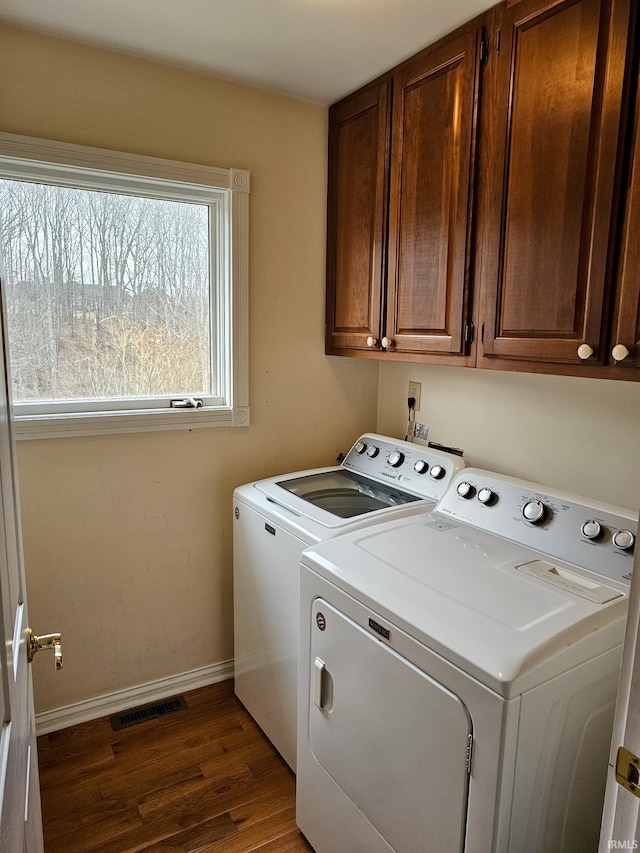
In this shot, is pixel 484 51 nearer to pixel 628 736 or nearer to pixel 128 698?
pixel 628 736

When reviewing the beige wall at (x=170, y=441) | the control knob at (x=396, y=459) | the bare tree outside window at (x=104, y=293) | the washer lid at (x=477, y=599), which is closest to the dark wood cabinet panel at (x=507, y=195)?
the beige wall at (x=170, y=441)

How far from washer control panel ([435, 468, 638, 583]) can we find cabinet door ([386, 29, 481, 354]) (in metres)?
0.45

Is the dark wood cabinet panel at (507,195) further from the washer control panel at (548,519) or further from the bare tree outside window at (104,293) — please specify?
the bare tree outside window at (104,293)

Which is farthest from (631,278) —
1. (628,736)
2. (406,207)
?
(628,736)

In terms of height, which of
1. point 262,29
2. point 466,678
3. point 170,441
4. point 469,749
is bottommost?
point 469,749

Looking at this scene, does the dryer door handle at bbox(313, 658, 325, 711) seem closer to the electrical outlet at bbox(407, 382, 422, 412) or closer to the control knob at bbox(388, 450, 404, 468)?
the control knob at bbox(388, 450, 404, 468)

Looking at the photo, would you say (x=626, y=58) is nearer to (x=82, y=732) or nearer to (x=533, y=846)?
(x=533, y=846)

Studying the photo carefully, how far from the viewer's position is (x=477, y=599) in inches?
49.1

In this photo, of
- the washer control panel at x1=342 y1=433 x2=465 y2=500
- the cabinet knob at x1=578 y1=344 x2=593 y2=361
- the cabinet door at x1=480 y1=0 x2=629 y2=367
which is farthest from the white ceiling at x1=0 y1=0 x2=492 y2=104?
the washer control panel at x1=342 y1=433 x2=465 y2=500

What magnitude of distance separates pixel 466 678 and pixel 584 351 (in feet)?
2.62

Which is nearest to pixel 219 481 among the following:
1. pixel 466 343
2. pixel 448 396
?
pixel 448 396

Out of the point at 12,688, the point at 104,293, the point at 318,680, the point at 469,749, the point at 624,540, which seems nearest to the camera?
the point at 12,688

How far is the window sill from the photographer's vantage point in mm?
1895

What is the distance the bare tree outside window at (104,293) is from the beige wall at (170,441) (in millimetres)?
191
